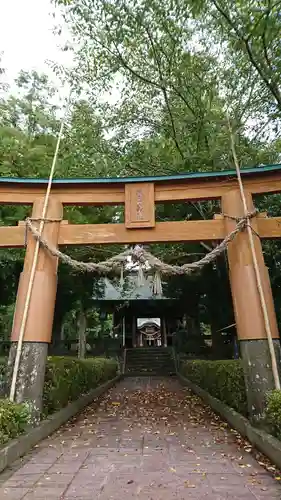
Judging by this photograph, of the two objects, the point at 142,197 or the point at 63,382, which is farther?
the point at 63,382

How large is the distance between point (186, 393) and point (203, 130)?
7.68 metres

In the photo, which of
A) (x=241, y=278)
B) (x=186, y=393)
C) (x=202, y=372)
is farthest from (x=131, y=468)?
(x=186, y=393)

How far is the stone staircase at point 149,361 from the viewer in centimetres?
1936

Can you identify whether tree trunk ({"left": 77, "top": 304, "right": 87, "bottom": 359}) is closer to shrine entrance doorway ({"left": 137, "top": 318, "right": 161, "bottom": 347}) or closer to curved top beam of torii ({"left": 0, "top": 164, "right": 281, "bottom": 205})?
curved top beam of torii ({"left": 0, "top": 164, "right": 281, "bottom": 205})

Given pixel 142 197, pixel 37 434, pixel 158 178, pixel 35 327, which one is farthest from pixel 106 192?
pixel 37 434

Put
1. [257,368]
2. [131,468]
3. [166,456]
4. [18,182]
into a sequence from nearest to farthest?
[131,468]
[166,456]
[257,368]
[18,182]

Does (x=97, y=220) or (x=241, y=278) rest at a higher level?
(x=97, y=220)

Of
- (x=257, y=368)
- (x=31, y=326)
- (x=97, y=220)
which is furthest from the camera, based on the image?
(x=97, y=220)

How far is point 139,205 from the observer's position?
21.6 feet

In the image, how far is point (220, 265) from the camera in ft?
39.0

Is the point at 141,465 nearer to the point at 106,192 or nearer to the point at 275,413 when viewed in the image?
the point at 275,413

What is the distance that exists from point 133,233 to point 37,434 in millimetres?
3357

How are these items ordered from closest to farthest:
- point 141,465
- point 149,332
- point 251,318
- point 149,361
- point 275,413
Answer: point 141,465
point 275,413
point 251,318
point 149,361
point 149,332

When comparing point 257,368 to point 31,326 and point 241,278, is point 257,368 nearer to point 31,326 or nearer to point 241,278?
point 241,278
